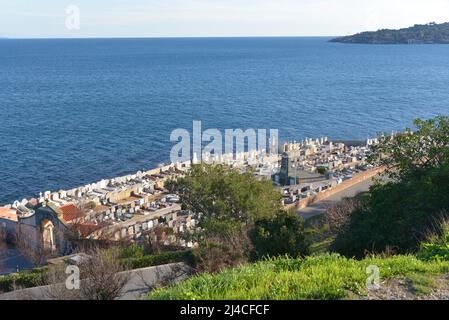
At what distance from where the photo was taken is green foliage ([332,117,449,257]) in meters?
12.4

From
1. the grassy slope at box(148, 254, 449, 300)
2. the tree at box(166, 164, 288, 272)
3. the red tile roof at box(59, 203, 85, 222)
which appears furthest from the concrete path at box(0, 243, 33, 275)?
the grassy slope at box(148, 254, 449, 300)

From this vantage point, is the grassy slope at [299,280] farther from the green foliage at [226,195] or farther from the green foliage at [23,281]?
the green foliage at [226,195]

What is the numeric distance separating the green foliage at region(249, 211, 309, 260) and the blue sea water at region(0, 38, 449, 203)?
25.2m

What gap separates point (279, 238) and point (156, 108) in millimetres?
60380

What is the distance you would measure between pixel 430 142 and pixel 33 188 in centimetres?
2793

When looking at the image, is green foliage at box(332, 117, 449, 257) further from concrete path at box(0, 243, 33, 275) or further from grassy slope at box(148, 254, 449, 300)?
concrete path at box(0, 243, 33, 275)

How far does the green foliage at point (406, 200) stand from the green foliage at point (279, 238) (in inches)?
47.4

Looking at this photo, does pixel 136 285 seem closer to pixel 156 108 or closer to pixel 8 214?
pixel 8 214

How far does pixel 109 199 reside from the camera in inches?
1200

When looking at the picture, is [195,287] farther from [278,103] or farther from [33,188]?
[278,103]

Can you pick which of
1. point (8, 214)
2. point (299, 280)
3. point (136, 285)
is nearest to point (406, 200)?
point (136, 285)

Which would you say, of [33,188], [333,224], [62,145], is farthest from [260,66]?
[333,224]

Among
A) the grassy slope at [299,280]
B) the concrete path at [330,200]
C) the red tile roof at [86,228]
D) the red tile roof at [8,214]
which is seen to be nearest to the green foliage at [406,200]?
the grassy slope at [299,280]

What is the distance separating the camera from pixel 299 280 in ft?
23.1
